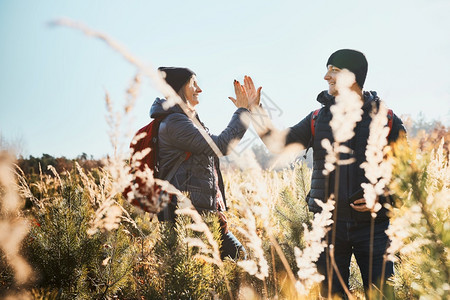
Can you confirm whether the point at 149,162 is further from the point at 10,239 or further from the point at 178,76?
the point at 10,239

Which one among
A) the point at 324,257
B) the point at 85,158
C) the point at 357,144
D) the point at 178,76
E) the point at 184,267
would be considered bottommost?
the point at 85,158

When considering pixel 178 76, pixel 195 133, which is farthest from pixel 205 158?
pixel 178 76

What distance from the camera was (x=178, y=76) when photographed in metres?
2.66

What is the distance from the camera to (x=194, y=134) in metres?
2.39

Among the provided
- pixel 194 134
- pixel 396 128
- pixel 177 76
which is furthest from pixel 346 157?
pixel 177 76

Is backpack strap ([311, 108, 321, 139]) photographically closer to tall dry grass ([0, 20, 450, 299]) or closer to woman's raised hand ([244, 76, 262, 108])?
woman's raised hand ([244, 76, 262, 108])

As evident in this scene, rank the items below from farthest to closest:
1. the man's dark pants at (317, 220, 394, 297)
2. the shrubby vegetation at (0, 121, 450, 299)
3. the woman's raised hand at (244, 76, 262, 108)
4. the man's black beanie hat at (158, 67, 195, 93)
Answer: the man's black beanie hat at (158, 67, 195, 93) → the woman's raised hand at (244, 76, 262, 108) → the man's dark pants at (317, 220, 394, 297) → the shrubby vegetation at (0, 121, 450, 299)

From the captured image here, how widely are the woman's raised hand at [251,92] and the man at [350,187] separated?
0.46 meters

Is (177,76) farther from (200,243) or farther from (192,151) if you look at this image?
(200,243)

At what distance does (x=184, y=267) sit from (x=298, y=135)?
1.51 metres

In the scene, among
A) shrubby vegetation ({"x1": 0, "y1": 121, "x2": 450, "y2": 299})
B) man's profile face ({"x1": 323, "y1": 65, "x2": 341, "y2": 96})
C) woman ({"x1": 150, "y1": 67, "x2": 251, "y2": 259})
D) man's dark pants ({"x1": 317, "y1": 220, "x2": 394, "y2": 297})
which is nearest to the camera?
shrubby vegetation ({"x1": 0, "y1": 121, "x2": 450, "y2": 299})

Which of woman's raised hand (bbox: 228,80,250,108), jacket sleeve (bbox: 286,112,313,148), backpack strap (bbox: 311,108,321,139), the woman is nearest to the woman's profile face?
the woman

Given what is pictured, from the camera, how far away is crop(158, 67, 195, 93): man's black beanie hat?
2637 millimetres

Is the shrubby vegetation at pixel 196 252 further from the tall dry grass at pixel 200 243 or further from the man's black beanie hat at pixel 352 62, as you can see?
the man's black beanie hat at pixel 352 62
